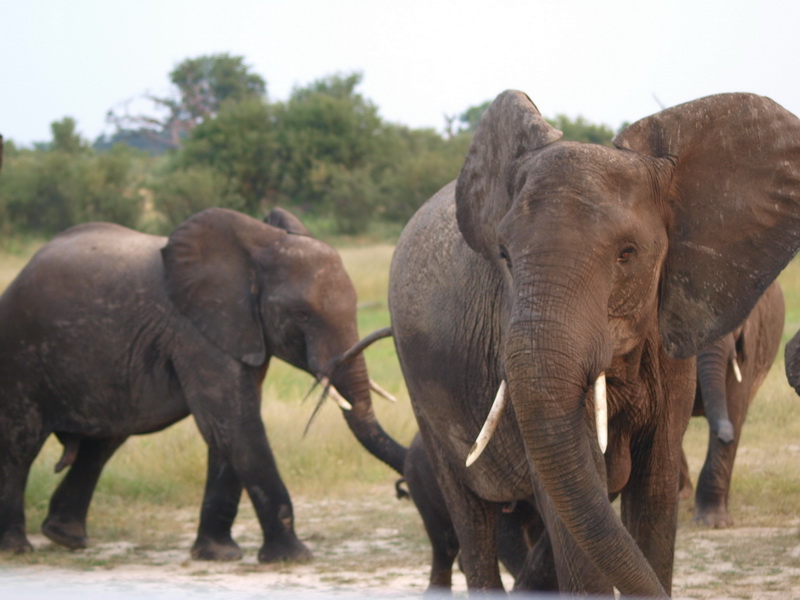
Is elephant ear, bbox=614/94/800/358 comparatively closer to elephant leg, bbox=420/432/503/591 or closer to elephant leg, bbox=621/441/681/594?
→ elephant leg, bbox=621/441/681/594

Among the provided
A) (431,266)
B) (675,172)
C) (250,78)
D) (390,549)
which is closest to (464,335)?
(431,266)

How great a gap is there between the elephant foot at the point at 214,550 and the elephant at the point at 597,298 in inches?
92.7

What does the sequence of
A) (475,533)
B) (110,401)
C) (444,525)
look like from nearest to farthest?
(475,533) < (444,525) < (110,401)

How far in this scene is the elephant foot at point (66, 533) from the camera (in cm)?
654

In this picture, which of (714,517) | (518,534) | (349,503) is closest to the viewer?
(518,534)

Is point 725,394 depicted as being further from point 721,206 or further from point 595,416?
point 595,416

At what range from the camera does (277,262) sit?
6594 millimetres

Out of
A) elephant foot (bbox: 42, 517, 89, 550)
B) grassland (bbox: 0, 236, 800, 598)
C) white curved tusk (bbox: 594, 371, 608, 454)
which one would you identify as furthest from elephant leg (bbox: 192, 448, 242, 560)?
white curved tusk (bbox: 594, 371, 608, 454)

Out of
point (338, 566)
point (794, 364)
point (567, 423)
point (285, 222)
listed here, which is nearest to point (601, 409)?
point (567, 423)

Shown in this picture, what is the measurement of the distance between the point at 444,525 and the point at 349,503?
261cm

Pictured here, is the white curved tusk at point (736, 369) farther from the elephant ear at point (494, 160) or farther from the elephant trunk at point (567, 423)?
the elephant trunk at point (567, 423)

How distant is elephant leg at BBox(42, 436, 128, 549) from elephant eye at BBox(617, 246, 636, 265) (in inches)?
170

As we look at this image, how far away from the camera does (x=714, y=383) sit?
6012 millimetres

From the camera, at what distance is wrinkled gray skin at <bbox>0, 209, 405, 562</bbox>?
6.38 meters
